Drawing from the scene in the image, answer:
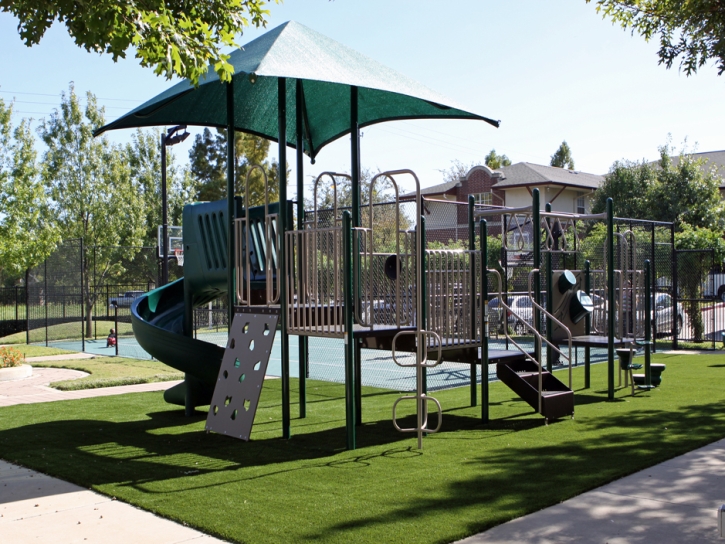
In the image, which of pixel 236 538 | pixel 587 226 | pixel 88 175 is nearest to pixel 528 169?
pixel 587 226

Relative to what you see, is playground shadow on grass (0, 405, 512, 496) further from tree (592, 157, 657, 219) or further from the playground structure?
tree (592, 157, 657, 219)

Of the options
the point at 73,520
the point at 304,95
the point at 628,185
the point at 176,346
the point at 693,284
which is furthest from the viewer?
the point at 628,185

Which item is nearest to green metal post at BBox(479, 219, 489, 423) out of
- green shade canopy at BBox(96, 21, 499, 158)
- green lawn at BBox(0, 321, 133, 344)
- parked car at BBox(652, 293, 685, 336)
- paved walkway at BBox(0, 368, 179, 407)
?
green shade canopy at BBox(96, 21, 499, 158)

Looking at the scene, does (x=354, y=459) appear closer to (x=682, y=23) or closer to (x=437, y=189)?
(x=682, y=23)

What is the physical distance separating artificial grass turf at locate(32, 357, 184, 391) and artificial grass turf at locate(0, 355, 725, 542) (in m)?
1.95

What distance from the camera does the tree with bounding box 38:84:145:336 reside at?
92.0 feet

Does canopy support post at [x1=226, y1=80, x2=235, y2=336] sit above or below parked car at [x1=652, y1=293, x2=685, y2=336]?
above

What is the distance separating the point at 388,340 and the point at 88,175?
23354 millimetres

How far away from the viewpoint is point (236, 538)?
15.4ft

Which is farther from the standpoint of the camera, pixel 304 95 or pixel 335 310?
pixel 304 95

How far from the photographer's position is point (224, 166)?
41.5 m

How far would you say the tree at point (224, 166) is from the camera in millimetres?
35250

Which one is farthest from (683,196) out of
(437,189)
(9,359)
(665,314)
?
(9,359)

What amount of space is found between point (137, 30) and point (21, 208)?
18.4 meters
